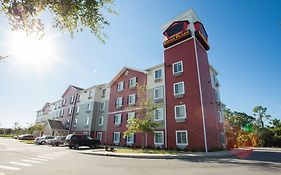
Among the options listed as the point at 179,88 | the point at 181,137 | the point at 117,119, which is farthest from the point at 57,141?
the point at 179,88

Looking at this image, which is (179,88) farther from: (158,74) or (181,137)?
(181,137)

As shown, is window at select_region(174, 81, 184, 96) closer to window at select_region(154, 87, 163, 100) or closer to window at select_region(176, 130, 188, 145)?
window at select_region(154, 87, 163, 100)

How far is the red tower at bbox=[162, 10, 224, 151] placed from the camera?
72.4ft

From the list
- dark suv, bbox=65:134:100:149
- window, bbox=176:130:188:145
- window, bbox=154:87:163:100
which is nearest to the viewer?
window, bbox=176:130:188:145

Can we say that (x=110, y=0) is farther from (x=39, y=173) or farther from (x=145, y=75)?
(x=145, y=75)

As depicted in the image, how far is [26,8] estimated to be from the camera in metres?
7.48

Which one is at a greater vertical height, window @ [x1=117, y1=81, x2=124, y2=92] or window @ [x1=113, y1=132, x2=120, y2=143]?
window @ [x1=117, y1=81, x2=124, y2=92]

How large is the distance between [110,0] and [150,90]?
2039cm

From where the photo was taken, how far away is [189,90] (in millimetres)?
23625

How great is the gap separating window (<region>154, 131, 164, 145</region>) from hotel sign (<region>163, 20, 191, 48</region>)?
13356 mm

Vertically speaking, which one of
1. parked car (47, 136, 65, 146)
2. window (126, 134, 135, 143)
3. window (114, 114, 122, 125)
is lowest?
parked car (47, 136, 65, 146)

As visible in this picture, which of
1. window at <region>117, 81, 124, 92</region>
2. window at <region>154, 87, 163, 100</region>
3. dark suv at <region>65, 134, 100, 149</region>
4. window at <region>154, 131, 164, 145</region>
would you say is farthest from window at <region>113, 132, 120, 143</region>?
window at <region>154, 87, 163, 100</region>

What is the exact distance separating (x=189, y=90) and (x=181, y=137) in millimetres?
6229

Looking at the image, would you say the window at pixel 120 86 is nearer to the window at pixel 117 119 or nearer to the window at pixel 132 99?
the window at pixel 132 99
